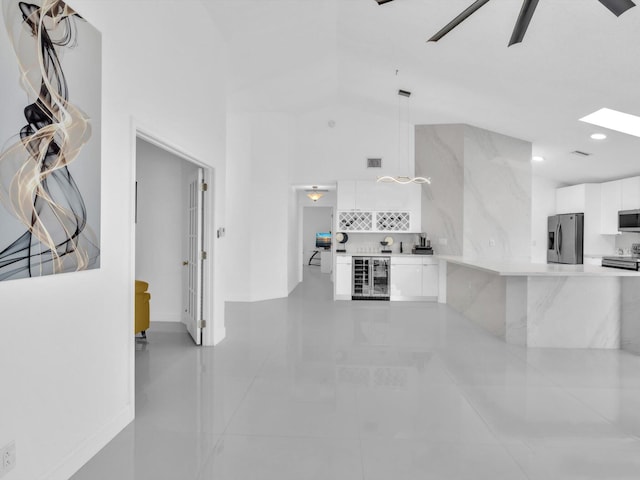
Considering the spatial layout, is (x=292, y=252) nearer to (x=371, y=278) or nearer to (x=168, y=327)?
(x=371, y=278)

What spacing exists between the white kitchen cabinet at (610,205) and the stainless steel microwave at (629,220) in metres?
0.18

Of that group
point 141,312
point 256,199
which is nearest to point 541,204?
point 256,199

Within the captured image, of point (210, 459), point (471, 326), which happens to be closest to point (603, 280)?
point (471, 326)

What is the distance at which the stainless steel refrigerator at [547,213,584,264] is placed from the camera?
7.57 m

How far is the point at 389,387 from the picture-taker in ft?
11.3

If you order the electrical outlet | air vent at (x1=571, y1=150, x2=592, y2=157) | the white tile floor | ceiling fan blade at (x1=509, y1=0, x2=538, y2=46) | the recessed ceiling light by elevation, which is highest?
the recessed ceiling light

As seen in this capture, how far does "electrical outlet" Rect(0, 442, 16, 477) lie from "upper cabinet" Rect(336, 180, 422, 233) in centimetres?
661

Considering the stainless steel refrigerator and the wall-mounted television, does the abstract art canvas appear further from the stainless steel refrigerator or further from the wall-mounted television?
the wall-mounted television

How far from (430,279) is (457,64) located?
3.89 metres

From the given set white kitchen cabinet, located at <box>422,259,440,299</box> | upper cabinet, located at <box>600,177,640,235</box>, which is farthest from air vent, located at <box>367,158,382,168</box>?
upper cabinet, located at <box>600,177,640,235</box>

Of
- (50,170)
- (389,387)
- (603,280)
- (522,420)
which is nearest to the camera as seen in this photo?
(50,170)

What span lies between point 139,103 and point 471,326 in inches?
193

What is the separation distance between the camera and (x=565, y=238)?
7.90 m

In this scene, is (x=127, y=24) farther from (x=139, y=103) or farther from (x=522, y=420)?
(x=522, y=420)
